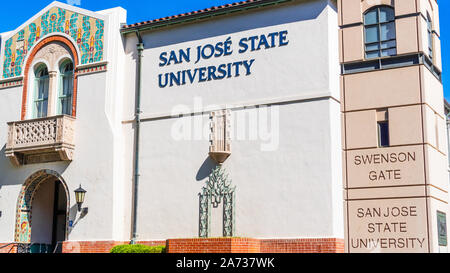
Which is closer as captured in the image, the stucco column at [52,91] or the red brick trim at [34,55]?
the red brick trim at [34,55]

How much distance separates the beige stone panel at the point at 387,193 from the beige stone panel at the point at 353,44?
371cm

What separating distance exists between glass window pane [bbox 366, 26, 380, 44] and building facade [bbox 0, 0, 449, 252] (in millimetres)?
29

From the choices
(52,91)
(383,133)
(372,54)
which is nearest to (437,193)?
(383,133)

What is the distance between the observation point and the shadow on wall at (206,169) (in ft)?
60.4

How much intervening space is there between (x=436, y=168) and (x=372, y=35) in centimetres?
412

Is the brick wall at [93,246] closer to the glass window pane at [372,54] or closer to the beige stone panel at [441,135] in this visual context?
the glass window pane at [372,54]

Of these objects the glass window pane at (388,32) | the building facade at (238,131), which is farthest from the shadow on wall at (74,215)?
the glass window pane at (388,32)

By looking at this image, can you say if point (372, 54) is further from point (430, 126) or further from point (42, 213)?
point (42, 213)

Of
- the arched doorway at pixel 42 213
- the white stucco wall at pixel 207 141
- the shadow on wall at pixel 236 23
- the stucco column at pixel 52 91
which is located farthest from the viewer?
the stucco column at pixel 52 91

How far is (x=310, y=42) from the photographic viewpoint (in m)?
17.7

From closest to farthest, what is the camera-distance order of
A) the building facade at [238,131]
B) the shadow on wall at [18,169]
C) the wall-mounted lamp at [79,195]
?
the building facade at [238,131], the wall-mounted lamp at [79,195], the shadow on wall at [18,169]

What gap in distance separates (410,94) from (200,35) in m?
6.45

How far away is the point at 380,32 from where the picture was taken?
18.0 m
